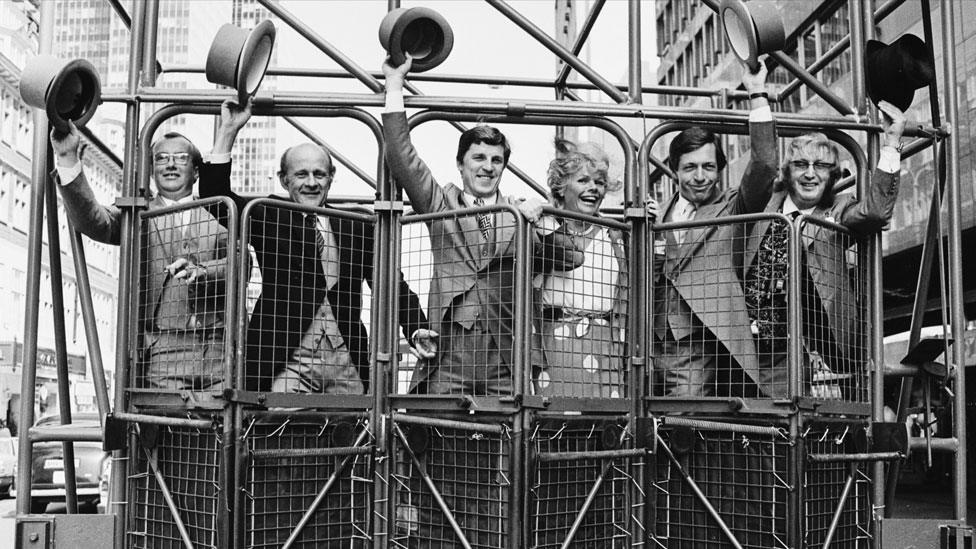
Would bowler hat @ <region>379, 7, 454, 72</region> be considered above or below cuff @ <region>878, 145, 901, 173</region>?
above

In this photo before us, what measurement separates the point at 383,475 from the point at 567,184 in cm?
167

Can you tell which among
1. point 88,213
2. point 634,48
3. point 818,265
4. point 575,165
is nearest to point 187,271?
point 88,213

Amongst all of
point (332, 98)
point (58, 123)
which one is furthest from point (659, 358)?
point (58, 123)

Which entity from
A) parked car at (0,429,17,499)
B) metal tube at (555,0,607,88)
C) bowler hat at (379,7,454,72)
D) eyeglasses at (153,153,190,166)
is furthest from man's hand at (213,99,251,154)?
parked car at (0,429,17,499)

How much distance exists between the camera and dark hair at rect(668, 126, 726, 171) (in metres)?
5.36

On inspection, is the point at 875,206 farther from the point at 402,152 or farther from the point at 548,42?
the point at 548,42

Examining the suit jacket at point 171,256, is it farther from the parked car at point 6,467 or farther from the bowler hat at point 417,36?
the parked car at point 6,467

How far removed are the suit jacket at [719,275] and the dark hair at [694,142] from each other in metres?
0.30

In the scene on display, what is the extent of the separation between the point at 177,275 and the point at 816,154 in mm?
3066

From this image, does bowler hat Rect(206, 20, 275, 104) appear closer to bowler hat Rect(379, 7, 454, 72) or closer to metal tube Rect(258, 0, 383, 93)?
bowler hat Rect(379, 7, 454, 72)

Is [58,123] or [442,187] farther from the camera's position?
[442,187]

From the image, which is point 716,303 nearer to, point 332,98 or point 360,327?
point 360,327

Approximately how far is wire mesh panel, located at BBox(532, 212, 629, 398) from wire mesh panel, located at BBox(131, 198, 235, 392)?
1407 mm

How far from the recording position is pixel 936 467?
2375cm
